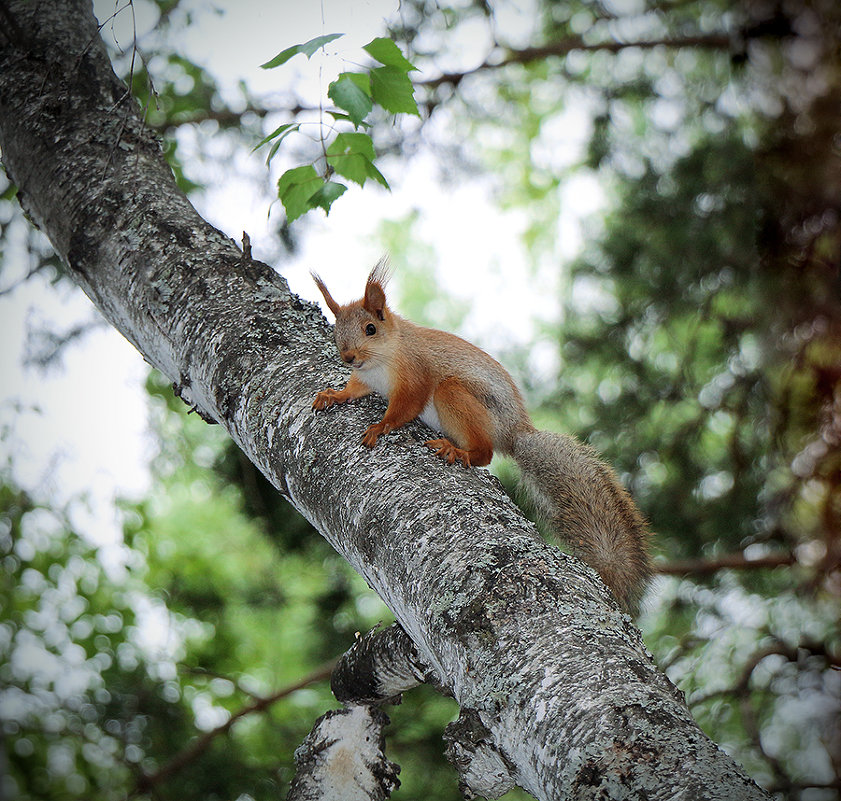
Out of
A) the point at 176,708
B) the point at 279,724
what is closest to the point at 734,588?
the point at 279,724

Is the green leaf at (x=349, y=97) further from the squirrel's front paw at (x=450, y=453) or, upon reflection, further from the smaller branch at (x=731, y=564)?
the smaller branch at (x=731, y=564)

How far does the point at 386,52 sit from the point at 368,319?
0.96 metres

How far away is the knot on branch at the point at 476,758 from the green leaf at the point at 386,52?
3.02ft

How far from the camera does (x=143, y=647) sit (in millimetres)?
2936

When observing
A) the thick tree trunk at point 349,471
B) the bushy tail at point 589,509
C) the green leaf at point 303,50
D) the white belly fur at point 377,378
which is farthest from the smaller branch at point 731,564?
the green leaf at point 303,50

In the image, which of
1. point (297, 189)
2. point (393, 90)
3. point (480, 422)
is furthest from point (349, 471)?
point (480, 422)

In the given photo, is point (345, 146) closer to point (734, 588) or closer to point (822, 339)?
point (822, 339)

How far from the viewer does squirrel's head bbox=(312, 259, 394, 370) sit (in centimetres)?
195

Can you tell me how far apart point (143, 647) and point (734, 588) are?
2.17 meters

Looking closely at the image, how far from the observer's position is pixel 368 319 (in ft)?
6.78

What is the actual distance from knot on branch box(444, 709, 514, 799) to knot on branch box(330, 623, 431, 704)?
9.6 inches

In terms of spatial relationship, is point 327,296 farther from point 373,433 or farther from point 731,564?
point 731,564

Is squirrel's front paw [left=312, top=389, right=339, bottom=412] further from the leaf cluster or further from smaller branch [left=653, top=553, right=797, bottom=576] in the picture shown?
smaller branch [left=653, top=553, right=797, bottom=576]

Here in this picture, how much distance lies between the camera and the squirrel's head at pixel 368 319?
195 centimetres
